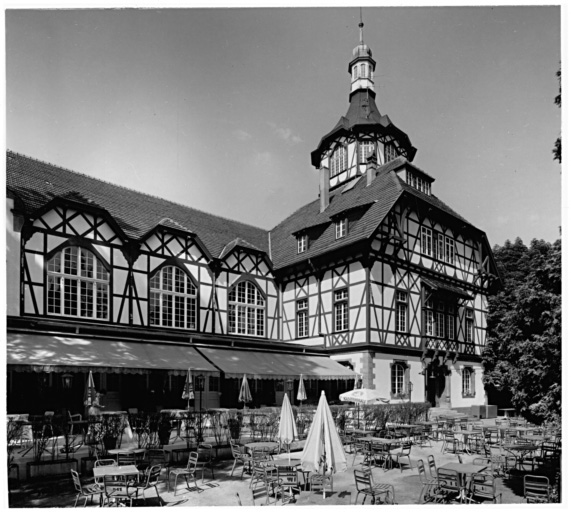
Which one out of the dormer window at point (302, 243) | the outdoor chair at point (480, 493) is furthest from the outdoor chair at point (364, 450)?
the dormer window at point (302, 243)

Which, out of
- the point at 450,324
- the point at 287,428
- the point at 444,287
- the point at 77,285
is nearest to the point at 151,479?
the point at 287,428

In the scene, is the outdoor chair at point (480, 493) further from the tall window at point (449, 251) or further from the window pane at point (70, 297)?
the tall window at point (449, 251)

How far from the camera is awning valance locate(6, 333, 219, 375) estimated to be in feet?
41.4

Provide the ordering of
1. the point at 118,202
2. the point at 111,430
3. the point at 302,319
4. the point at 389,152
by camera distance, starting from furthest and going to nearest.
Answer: the point at 389,152 < the point at 302,319 < the point at 118,202 < the point at 111,430

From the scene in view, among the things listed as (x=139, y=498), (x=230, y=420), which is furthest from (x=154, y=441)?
(x=139, y=498)

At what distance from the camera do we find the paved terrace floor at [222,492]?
8.96 m

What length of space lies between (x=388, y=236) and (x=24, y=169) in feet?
45.2

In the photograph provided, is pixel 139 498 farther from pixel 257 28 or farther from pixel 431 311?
pixel 431 311

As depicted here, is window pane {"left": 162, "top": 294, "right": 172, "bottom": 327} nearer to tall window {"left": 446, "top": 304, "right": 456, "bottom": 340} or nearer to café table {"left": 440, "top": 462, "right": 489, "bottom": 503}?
tall window {"left": 446, "top": 304, "right": 456, "bottom": 340}

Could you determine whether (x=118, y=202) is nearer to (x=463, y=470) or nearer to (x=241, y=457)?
(x=241, y=457)

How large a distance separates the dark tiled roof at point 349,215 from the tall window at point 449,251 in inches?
46.9

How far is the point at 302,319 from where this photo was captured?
75.7ft

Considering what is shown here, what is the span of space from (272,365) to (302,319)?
550cm
